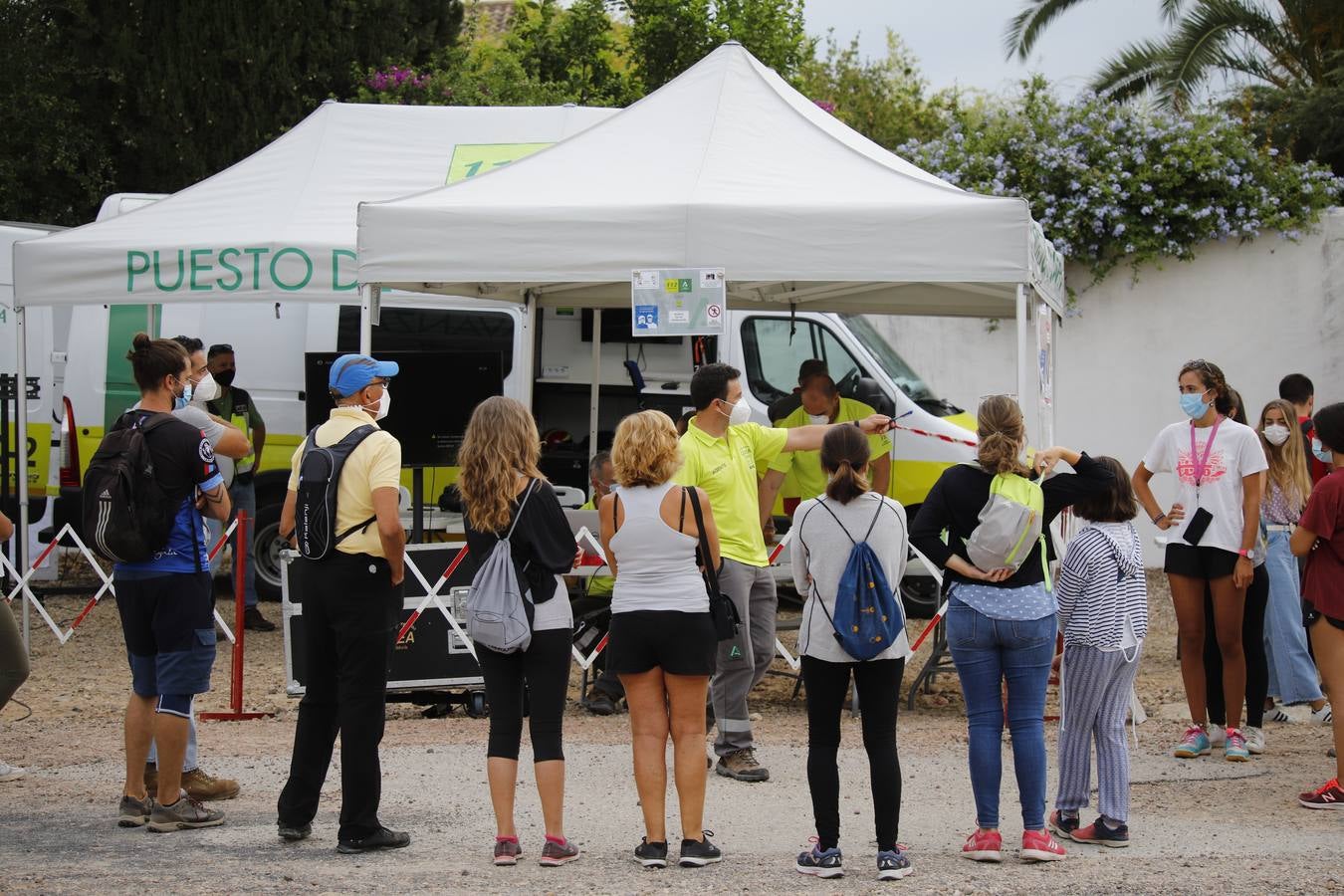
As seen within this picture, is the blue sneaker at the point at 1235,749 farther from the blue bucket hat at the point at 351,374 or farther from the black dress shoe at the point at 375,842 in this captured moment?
the blue bucket hat at the point at 351,374

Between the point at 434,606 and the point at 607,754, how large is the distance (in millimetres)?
1355

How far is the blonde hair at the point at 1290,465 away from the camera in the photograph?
7305 mm

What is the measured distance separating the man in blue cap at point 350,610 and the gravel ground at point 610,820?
0.23 metres

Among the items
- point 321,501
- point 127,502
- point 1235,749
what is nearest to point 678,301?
point 321,501

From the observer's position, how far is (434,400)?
8.73 m

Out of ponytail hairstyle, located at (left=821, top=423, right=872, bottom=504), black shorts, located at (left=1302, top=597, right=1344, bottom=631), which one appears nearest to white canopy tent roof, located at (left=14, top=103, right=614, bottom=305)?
ponytail hairstyle, located at (left=821, top=423, right=872, bottom=504)

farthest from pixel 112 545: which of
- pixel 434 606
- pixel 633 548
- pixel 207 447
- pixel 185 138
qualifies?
pixel 185 138

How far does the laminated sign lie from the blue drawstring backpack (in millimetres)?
2520

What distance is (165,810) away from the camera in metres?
5.51

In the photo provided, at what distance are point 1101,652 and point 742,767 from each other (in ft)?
5.75

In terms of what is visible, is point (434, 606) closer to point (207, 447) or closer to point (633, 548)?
point (207, 447)

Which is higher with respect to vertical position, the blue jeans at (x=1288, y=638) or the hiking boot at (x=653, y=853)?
the blue jeans at (x=1288, y=638)

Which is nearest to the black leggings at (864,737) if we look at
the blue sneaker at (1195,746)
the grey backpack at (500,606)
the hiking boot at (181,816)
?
the grey backpack at (500,606)

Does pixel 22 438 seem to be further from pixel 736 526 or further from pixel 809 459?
pixel 736 526
